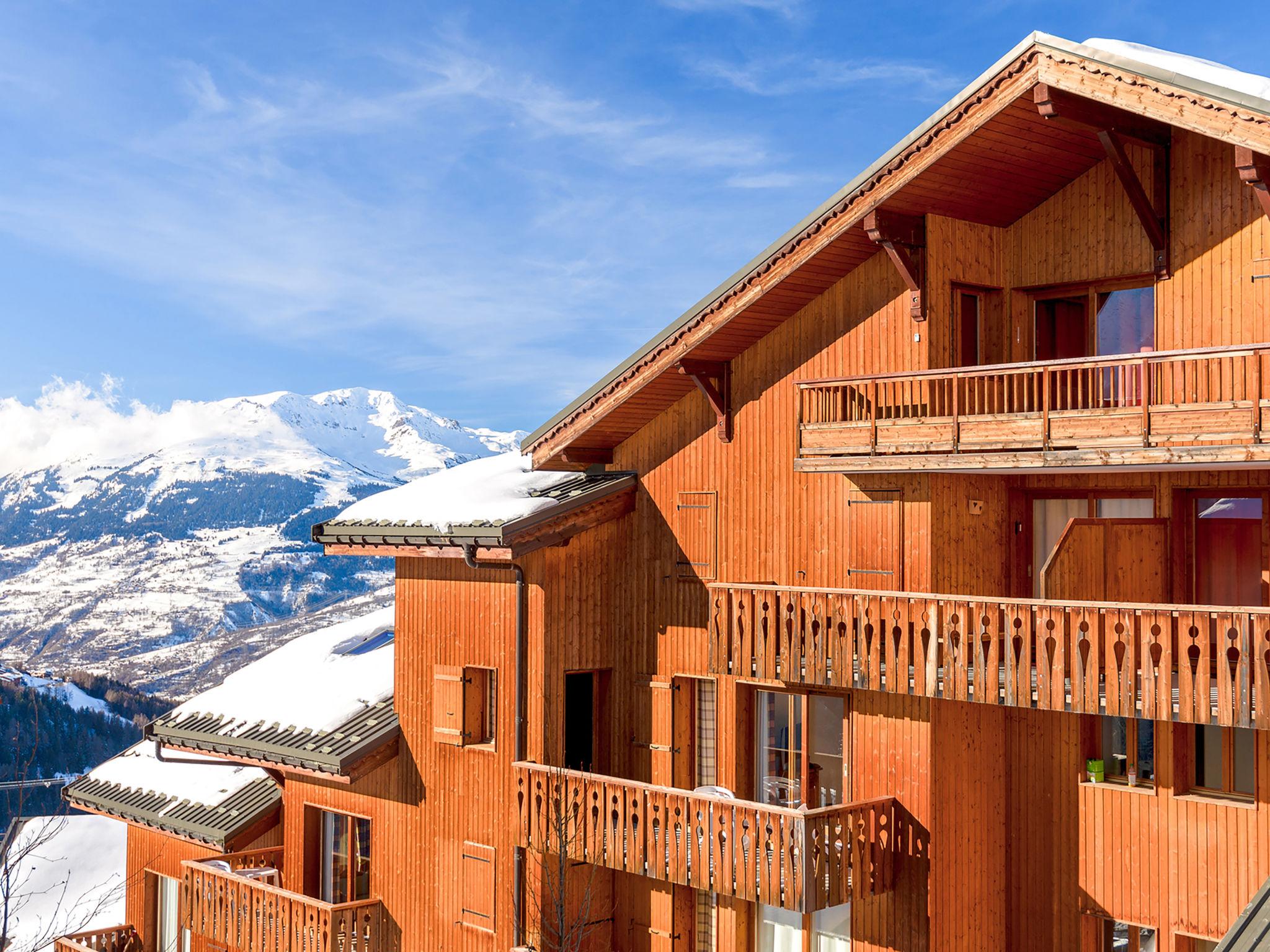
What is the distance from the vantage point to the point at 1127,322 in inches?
607

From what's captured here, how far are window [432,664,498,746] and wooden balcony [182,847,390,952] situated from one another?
345 centimetres

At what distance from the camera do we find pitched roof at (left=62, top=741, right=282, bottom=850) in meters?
23.0

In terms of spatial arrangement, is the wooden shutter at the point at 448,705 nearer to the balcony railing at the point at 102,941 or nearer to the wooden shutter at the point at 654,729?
the wooden shutter at the point at 654,729

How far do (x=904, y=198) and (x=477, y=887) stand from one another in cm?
1205

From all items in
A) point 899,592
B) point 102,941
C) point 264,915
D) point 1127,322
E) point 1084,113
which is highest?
point 1084,113

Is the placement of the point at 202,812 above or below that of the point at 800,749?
below

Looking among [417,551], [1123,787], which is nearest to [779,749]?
[1123,787]

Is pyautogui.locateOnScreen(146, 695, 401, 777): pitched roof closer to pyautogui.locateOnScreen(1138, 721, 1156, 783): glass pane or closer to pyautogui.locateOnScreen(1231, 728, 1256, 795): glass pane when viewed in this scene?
pyautogui.locateOnScreen(1138, 721, 1156, 783): glass pane

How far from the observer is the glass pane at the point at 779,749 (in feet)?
58.3

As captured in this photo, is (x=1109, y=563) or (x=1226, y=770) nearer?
(x=1226, y=770)

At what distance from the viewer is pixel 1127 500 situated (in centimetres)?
1520

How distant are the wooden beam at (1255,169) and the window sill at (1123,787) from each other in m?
6.79

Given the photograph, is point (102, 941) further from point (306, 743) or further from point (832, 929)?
point (832, 929)

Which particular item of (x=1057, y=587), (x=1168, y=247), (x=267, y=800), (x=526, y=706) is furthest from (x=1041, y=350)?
(x=267, y=800)
